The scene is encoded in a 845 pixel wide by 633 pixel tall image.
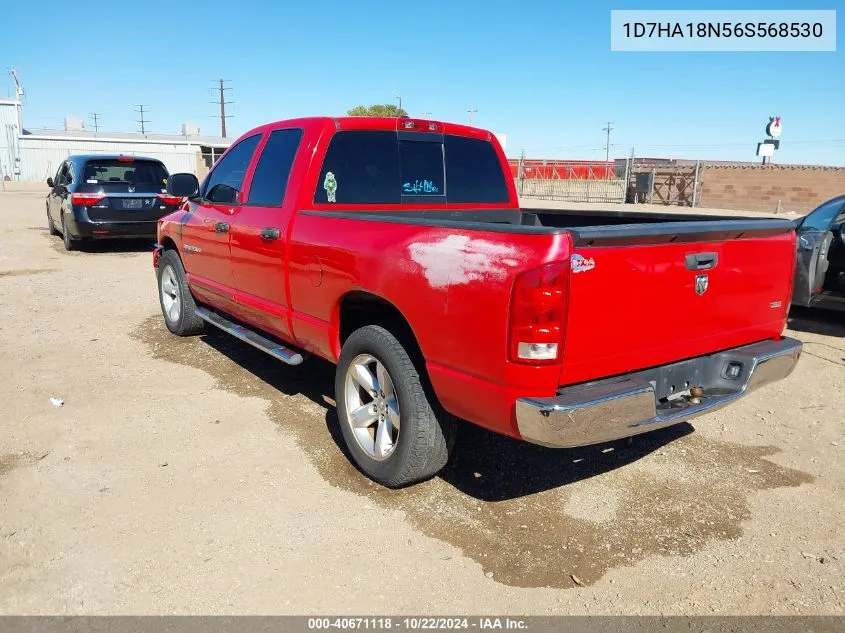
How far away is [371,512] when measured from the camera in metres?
3.41

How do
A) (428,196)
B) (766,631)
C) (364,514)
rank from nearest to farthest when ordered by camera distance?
(766,631) < (364,514) < (428,196)

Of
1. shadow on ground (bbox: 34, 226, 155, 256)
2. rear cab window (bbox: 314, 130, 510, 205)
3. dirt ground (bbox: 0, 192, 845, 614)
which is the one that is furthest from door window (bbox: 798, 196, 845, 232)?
shadow on ground (bbox: 34, 226, 155, 256)

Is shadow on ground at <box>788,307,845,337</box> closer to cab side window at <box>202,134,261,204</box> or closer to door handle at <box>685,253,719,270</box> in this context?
door handle at <box>685,253,719,270</box>

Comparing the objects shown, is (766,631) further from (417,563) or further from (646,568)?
(417,563)

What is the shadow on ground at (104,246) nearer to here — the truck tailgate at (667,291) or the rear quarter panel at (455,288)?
the rear quarter panel at (455,288)

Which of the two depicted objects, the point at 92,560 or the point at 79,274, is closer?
the point at 92,560

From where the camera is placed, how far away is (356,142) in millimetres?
4402

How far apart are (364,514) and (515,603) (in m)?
0.96

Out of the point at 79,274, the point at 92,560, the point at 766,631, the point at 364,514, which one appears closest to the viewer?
the point at 766,631

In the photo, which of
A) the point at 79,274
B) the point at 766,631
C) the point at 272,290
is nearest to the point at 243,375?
the point at 272,290

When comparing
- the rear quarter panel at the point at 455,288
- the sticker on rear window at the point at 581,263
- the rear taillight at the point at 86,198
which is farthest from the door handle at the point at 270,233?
the rear taillight at the point at 86,198

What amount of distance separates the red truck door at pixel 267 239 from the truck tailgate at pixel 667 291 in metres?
2.16

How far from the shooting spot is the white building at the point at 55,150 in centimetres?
4750

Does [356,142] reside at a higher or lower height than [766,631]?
higher
